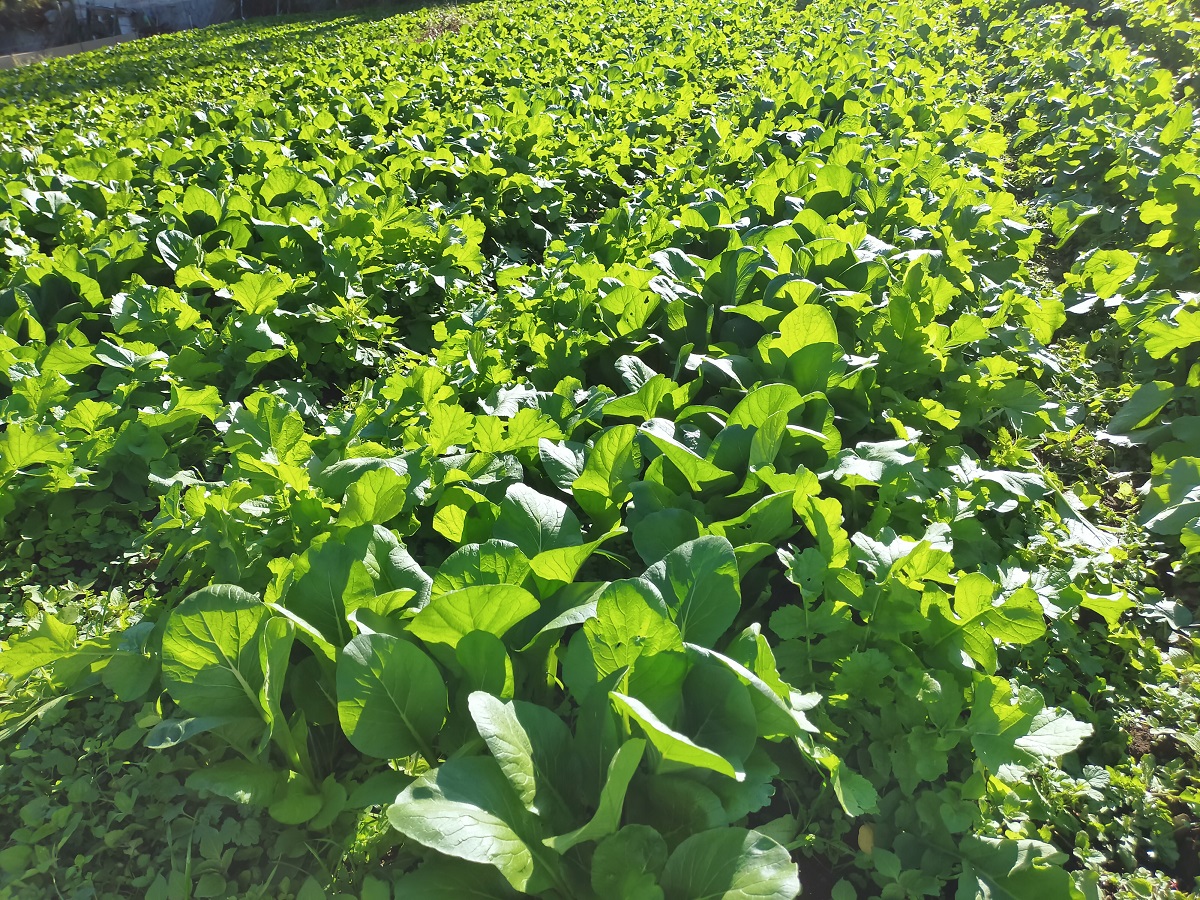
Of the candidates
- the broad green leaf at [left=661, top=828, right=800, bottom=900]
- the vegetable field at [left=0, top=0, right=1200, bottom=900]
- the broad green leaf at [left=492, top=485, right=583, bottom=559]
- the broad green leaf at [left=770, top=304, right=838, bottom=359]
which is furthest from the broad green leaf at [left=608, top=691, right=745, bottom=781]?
the broad green leaf at [left=770, top=304, right=838, bottom=359]

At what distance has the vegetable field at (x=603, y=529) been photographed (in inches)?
62.4

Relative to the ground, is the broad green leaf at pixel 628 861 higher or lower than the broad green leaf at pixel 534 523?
lower

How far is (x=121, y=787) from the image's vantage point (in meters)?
1.87

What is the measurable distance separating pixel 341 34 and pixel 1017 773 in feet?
50.7

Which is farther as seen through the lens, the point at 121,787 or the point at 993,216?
the point at 993,216

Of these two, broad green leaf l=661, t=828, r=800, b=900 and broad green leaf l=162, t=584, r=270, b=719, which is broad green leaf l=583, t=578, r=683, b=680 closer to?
broad green leaf l=661, t=828, r=800, b=900

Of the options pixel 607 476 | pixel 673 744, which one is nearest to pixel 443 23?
pixel 607 476

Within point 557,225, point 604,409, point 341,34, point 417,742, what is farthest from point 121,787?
point 341,34

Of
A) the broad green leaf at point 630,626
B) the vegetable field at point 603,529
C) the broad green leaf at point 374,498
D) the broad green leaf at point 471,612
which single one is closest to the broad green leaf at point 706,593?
the vegetable field at point 603,529

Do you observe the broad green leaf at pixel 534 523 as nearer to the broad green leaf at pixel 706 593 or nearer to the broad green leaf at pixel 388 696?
the broad green leaf at pixel 706 593

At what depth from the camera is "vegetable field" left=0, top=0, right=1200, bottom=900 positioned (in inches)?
62.4

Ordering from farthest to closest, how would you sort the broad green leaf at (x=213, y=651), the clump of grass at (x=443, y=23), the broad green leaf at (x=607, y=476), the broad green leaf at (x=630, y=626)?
the clump of grass at (x=443, y=23), the broad green leaf at (x=607, y=476), the broad green leaf at (x=213, y=651), the broad green leaf at (x=630, y=626)

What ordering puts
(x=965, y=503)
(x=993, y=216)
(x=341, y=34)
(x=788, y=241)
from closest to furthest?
1. (x=965, y=503)
2. (x=788, y=241)
3. (x=993, y=216)
4. (x=341, y=34)

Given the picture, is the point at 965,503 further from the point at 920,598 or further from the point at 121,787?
the point at 121,787
